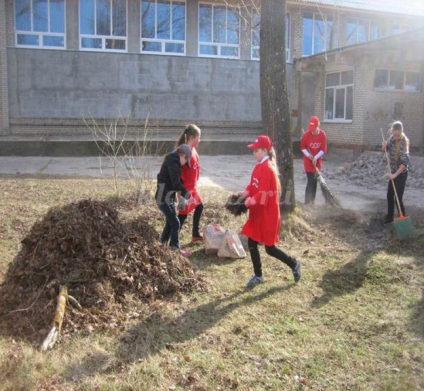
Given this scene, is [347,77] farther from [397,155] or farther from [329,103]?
[397,155]

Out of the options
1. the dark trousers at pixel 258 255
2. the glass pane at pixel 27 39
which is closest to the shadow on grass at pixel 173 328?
the dark trousers at pixel 258 255

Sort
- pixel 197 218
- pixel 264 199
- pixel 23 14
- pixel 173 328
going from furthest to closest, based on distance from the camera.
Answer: pixel 23 14 < pixel 197 218 < pixel 264 199 < pixel 173 328

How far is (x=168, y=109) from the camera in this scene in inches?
855

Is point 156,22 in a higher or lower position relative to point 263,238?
higher

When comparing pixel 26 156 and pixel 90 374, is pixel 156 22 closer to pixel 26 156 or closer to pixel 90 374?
pixel 26 156

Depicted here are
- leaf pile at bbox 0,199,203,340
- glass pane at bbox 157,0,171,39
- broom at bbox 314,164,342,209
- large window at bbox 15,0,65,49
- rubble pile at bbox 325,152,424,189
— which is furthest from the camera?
glass pane at bbox 157,0,171,39

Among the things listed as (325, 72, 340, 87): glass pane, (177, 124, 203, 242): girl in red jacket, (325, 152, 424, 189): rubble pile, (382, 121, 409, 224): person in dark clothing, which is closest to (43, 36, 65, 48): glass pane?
(325, 72, 340, 87): glass pane

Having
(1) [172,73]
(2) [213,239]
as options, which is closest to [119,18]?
(1) [172,73]

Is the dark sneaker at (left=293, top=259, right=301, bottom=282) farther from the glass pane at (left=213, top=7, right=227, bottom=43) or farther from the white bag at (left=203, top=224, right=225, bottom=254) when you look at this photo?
the glass pane at (left=213, top=7, right=227, bottom=43)

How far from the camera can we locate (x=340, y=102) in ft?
67.7

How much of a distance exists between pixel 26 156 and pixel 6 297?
1507 cm

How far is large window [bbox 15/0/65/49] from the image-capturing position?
20172 mm

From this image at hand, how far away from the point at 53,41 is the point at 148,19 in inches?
168

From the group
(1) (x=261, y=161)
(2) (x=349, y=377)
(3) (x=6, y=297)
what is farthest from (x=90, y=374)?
(1) (x=261, y=161)
